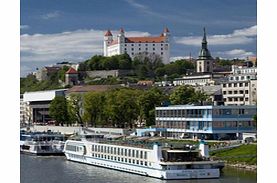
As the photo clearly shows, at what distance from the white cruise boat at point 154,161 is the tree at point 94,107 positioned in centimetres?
1150

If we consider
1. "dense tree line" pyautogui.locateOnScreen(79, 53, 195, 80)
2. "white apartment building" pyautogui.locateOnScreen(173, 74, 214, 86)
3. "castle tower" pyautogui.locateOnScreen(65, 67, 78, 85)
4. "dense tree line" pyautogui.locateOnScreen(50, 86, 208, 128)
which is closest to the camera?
"dense tree line" pyautogui.locateOnScreen(50, 86, 208, 128)

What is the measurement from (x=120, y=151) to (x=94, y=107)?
1355cm

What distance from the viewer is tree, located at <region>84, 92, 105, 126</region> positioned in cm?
2922

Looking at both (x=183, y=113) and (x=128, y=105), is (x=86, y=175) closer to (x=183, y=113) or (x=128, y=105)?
(x=183, y=113)

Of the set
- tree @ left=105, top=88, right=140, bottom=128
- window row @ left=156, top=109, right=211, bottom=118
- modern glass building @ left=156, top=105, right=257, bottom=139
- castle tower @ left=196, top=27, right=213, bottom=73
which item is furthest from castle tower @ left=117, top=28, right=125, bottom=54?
modern glass building @ left=156, top=105, right=257, bottom=139

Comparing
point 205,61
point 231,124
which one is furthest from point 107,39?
point 231,124

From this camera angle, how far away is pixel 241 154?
53.1ft

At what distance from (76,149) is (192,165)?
6795mm

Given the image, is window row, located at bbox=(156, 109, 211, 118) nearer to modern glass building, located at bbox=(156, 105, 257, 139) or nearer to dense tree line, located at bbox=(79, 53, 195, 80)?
modern glass building, located at bbox=(156, 105, 257, 139)

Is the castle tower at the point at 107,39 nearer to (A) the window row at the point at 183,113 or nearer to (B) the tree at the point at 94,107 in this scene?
(B) the tree at the point at 94,107

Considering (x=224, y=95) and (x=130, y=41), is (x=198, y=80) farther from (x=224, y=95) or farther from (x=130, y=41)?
(x=130, y=41)

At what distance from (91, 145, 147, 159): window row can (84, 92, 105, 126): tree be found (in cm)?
1139

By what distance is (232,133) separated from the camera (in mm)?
20203

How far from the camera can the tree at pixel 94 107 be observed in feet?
95.9
